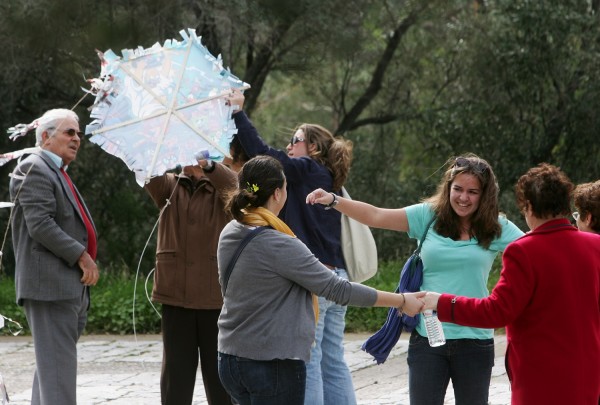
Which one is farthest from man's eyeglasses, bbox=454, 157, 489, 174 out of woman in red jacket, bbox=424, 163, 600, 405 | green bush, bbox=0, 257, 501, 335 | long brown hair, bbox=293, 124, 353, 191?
Answer: green bush, bbox=0, 257, 501, 335

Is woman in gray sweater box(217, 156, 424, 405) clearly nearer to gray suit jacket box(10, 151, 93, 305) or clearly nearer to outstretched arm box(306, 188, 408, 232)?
outstretched arm box(306, 188, 408, 232)

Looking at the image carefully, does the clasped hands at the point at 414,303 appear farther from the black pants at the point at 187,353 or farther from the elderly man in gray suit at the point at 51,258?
the elderly man in gray suit at the point at 51,258

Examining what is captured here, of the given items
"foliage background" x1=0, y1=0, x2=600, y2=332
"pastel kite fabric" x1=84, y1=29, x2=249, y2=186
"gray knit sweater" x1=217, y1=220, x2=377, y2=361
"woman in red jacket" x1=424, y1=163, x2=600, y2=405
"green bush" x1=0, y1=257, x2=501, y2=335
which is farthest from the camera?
"foliage background" x1=0, y1=0, x2=600, y2=332

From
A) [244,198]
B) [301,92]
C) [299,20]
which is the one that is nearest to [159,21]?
[299,20]

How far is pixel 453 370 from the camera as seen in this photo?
5.46 m

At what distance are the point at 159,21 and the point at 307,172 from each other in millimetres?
8545

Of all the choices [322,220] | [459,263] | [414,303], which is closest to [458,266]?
[459,263]

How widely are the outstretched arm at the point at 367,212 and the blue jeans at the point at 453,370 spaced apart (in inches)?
24.2

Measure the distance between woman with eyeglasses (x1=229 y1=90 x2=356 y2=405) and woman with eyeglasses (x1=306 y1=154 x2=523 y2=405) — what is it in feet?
2.88

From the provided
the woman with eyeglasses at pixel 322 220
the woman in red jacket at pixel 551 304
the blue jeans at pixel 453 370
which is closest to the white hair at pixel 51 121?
the woman with eyeglasses at pixel 322 220

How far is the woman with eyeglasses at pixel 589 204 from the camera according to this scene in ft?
17.8

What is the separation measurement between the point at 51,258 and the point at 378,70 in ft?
42.9

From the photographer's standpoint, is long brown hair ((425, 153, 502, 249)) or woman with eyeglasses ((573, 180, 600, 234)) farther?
long brown hair ((425, 153, 502, 249))

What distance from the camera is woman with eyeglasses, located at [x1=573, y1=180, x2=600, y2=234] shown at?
5422mm
